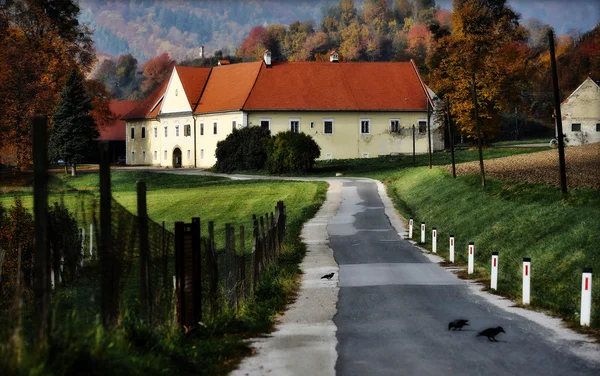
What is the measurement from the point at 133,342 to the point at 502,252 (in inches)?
675

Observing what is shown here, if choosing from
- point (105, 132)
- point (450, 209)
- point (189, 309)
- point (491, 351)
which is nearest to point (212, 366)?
point (189, 309)

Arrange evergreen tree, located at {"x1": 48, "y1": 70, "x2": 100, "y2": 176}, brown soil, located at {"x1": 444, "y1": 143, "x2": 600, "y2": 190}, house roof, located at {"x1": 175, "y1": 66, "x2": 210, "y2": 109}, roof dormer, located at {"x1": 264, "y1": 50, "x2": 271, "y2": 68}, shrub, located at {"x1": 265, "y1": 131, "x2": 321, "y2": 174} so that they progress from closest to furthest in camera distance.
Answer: brown soil, located at {"x1": 444, "y1": 143, "x2": 600, "y2": 190}
shrub, located at {"x1": 265, "y1": 131, "x2": 321, "y2": 174}
evergreen tree, located at {"x1": 48, "y1": 70, "x2": 100, "y2": 176}
roof dormer, located at {"x1": 264, "y1": 50, "x2": 271, "y2": 68}
house roof, located at {"x1": 175, "y1": 66, "x2": 210, "y2": 109}

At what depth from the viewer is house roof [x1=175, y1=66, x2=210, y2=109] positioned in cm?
9062

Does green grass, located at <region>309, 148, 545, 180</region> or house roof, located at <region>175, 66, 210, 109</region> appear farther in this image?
house roof, located at <region>175, 66, 210, 109</region>

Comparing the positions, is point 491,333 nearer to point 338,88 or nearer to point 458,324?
point 458,324

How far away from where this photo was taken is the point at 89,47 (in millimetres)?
76125

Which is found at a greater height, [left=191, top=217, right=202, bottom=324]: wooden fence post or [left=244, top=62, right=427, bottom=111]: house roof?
[left=244, top=62, right=427, bottom=111]: house roof

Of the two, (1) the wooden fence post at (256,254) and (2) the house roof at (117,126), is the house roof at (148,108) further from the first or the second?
(1) the wooden fence post at (256,254)

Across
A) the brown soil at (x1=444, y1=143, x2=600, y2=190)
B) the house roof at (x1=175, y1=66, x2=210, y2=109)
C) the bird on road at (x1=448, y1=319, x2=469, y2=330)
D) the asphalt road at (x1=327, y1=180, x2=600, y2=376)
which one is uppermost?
the house roof at (x1=175, y1=66, x2=210, y2=109)

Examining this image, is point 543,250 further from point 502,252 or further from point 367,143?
point 367,143

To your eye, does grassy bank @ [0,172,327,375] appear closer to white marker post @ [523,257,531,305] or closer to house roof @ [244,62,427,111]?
white marker post @ [523,257,531,305]

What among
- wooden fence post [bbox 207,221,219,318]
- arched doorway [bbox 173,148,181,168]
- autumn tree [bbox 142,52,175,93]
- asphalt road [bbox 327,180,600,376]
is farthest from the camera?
autumn tree [bbox 142,52,175,93]

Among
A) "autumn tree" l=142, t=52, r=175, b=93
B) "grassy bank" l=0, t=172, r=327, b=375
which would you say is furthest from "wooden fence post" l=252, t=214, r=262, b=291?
"autumn tree" l=142, t=52, r=175, b=93

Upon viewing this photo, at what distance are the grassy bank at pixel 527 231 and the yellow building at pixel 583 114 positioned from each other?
42.8 meters
